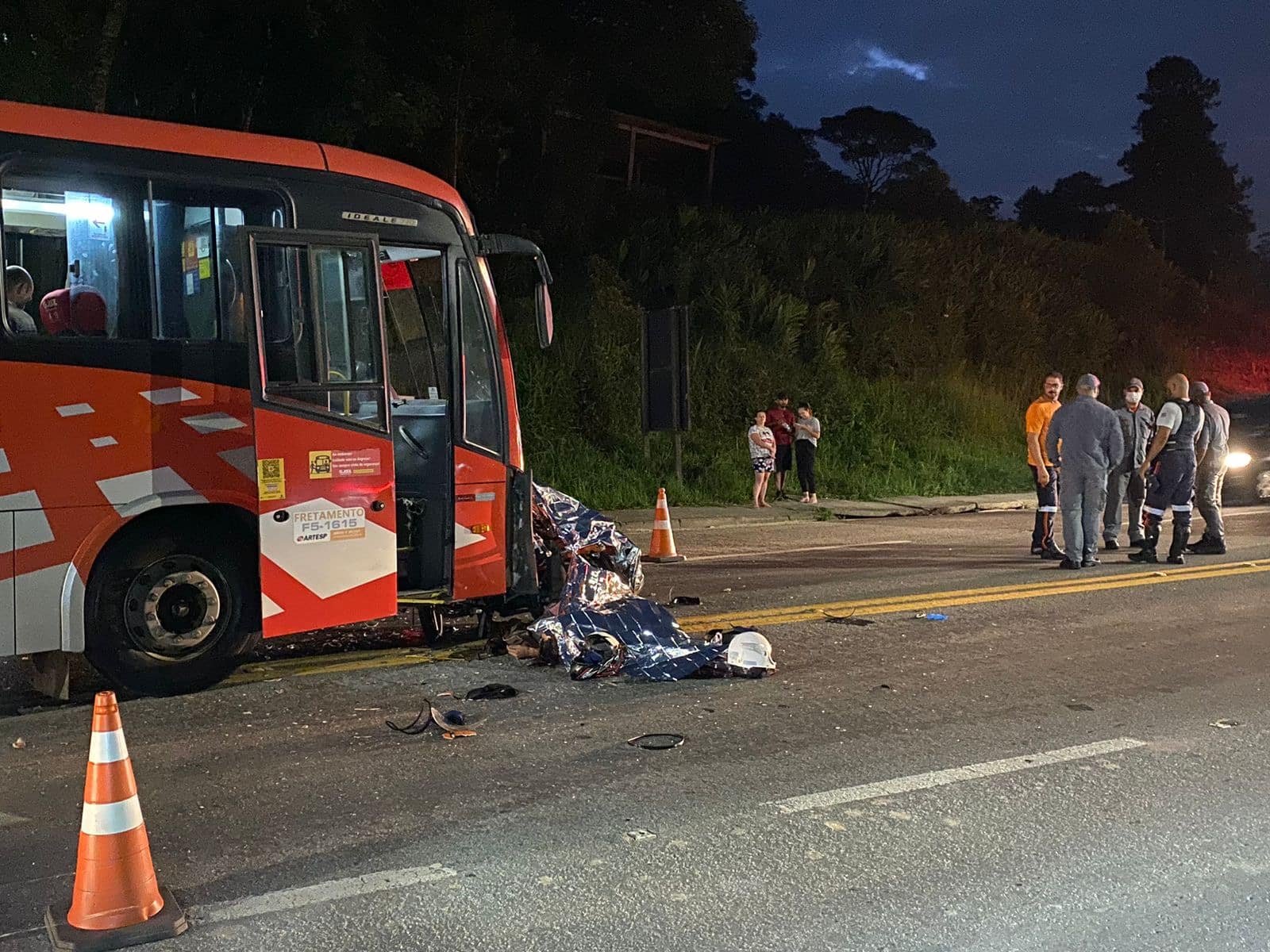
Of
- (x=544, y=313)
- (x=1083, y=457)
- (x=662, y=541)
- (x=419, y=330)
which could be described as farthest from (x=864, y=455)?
(x=419, y=330)

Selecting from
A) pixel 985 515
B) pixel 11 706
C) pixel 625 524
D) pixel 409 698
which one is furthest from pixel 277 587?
pixel 985 515

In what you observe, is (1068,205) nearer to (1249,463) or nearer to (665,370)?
(1249,463)

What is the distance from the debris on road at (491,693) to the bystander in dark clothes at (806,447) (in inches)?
490

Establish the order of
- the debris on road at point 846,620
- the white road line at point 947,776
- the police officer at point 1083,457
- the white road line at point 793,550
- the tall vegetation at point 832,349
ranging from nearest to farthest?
1. the white road line at point 947,776
2. the debris on road at point 846,620
3. the police officer at point 1083,457
4. the white road line at point 793,550
5. the tall vegetation at point 832,349

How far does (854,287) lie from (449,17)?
14.5 metres

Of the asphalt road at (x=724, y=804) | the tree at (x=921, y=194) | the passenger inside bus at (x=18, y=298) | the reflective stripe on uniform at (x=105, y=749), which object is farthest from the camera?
the tree at (x=921, y=194)

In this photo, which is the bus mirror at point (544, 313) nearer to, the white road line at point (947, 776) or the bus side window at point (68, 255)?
the bus side window at point (68, 255)

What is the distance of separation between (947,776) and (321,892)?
9.11 ft

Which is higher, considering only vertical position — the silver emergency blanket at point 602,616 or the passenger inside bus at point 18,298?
the passenger inside bus at point 18,298

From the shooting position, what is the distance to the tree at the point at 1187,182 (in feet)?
192

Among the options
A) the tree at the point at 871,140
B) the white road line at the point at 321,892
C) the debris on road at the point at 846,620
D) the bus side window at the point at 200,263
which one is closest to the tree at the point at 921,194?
the tree at the point at 871,140

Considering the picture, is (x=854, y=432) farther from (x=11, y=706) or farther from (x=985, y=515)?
(x=11, y=706)

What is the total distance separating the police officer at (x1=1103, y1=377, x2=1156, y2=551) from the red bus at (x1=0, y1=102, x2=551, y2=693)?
839 centimetres

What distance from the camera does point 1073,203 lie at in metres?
58.4
